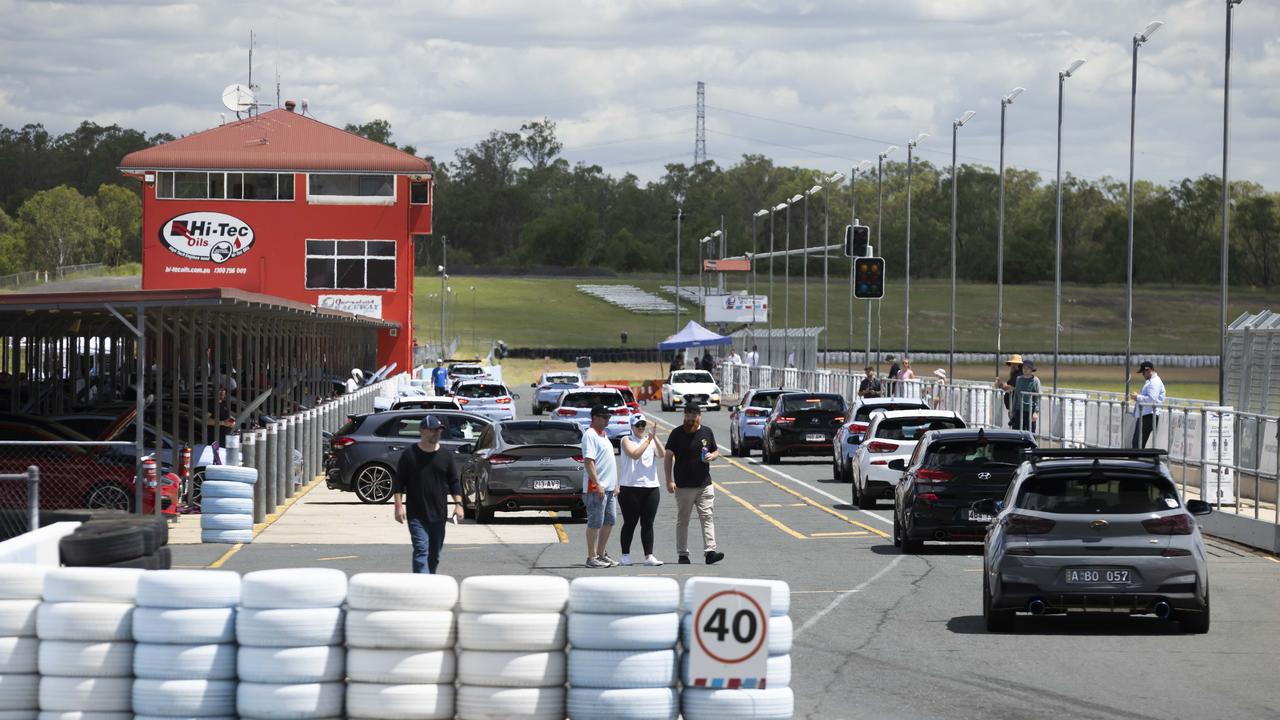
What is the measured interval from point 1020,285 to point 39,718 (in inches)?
7254

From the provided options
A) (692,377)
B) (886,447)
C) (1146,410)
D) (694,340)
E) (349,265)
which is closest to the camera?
(886,447)

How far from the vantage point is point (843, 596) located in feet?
55.4

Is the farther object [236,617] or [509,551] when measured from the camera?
[509,551]

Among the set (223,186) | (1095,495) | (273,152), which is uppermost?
(273,152)

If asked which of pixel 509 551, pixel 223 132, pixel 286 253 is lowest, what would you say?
pixel 509 551

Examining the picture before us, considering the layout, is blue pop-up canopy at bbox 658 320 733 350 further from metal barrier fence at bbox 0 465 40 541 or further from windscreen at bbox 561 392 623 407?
metal barrier fence at bbox 0 465 40 541

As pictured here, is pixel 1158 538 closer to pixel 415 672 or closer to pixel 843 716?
pixel 843 716

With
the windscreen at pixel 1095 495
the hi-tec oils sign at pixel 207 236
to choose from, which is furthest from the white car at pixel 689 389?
the windscreen at pixel 1095 495

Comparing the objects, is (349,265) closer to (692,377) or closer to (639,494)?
(692,377)

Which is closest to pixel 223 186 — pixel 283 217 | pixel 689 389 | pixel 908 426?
pixel 283 217

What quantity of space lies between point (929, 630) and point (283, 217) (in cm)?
5700

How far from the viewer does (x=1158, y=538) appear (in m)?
14.4

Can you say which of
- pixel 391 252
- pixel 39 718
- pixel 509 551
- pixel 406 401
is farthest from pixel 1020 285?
pixel 39 718

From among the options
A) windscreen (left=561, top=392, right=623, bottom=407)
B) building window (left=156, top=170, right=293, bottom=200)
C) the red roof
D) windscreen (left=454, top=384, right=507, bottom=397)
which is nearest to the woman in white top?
windscreen (left=561, top=392, right=623, bottom=407)
